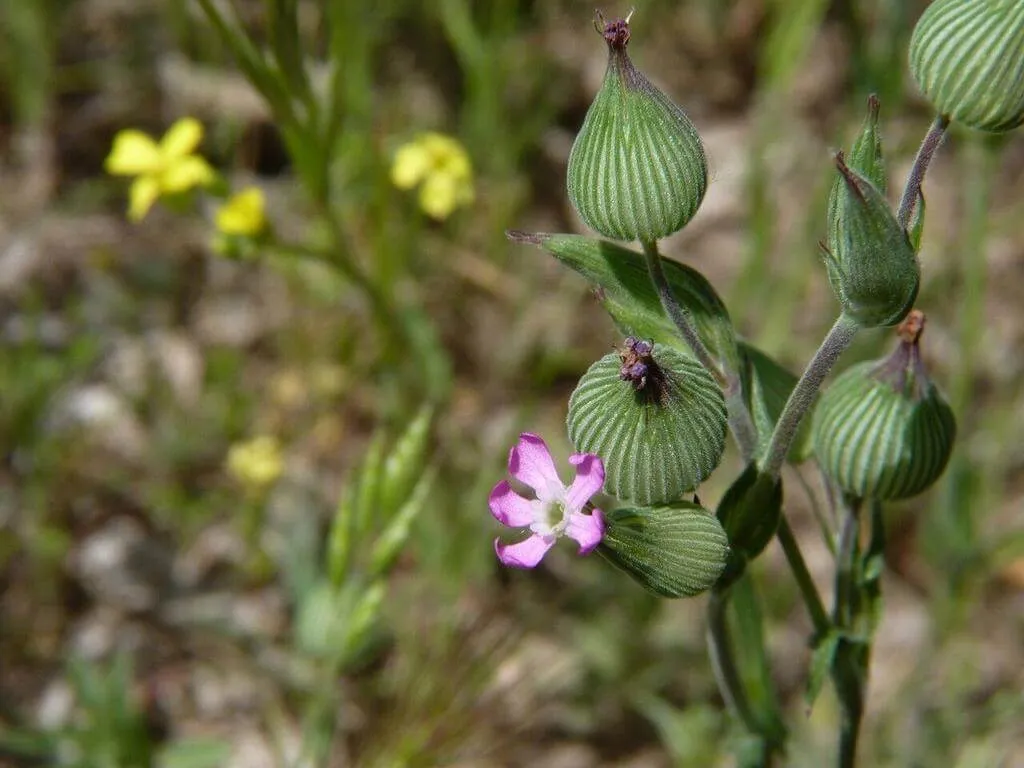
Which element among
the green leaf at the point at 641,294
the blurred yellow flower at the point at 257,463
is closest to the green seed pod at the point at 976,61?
the green leaf at the point at 641,294

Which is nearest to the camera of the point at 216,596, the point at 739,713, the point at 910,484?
the point at 910,484

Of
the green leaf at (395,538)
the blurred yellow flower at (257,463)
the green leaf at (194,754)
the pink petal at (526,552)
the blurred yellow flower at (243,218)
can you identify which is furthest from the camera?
the blurred yellow flower at (257,463)

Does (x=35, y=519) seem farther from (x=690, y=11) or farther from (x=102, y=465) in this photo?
(x=690, y=11)

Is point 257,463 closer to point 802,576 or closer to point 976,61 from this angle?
point 802,576

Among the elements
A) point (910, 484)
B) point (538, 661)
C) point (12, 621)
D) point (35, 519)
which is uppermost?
point (910, 484)

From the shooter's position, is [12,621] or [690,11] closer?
[12,621]

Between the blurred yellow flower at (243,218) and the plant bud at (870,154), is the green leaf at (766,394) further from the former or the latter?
the blurred yellow flower at (243,218)

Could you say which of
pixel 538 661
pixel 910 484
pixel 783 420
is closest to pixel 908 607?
pixel 538 661

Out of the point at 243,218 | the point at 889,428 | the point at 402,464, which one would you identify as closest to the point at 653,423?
the point at 889,428
